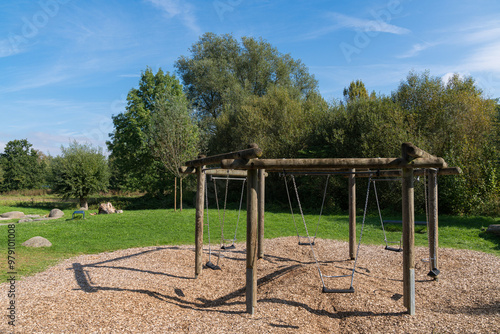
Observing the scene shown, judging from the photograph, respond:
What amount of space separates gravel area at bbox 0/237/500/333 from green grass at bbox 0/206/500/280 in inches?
65.3

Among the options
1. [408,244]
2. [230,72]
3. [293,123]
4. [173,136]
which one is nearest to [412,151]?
[408,244]

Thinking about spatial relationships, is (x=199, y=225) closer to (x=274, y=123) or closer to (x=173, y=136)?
(x=173, y=136)

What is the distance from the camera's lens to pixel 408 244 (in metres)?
4.85

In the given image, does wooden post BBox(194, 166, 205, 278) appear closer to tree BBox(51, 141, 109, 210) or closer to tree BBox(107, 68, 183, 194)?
tree BBox(107, 68, 183, 194)

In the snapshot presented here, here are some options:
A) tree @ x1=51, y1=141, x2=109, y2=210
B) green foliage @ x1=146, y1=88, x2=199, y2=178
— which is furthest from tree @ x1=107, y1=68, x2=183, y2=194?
green foliage @ x1=146, y1=88, x2=199, y2=178

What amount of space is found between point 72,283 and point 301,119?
16196 mm

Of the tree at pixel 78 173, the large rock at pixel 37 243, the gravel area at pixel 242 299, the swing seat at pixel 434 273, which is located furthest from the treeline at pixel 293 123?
the swing seat at pixel 434 273

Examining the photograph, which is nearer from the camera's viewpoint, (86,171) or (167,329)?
(167,329)

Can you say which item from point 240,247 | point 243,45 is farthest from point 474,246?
point 243,45

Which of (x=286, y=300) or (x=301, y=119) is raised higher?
(x=301, y=119)

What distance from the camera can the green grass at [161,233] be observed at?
9.08 meters

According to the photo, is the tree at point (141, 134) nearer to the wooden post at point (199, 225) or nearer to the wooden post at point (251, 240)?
the wooden post at point (199, 225)

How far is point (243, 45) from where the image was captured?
2908 cm

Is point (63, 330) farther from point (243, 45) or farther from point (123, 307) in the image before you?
point (243, 45)
